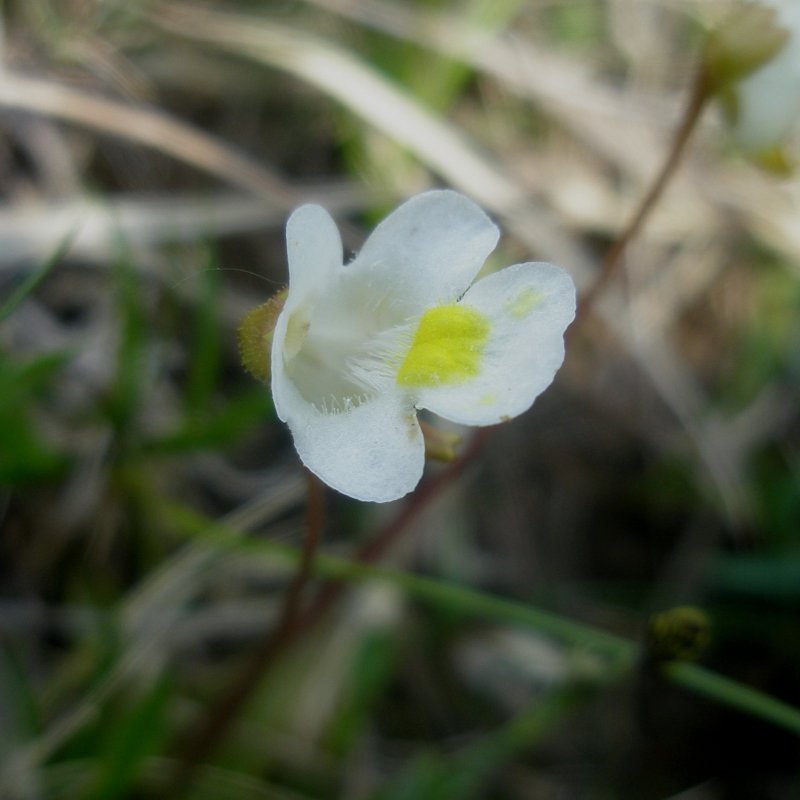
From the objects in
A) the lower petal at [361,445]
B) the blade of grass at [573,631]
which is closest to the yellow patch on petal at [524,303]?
the lower petal at [361,445]

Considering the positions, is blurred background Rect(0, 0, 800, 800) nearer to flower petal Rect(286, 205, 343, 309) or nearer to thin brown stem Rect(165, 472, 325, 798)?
thin brown stem Rect(165, 472, 325, 798)

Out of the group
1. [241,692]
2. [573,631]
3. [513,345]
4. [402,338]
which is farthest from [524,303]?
[241,692]

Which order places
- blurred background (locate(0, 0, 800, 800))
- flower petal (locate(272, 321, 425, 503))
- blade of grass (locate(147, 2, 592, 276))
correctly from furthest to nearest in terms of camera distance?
blade of grass (locate(147, 2, 592, 276)) → blurred background (locate(0, 0, 800, 800)) → flower petal (locate(272, 321, 425, 503))

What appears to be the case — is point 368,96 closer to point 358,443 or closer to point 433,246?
point 433,246

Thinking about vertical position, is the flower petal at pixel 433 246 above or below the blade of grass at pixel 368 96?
below

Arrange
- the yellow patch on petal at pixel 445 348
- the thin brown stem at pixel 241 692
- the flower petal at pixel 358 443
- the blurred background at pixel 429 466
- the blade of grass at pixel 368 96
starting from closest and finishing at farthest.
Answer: the flower petal at pixel 358 443 → the yellow patch on petal at pixel 445 348 → the thin brown stem at pixel 241 692 → the blurred background at pixel 429 466 → the blade of grass at pixel 368 96

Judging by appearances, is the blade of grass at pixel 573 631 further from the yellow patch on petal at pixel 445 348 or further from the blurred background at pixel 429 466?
the yellow patch on petal at pixel 445 348

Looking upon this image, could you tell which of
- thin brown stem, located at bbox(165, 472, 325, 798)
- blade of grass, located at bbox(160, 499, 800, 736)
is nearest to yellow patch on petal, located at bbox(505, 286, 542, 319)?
thin brown stem, located at bbox(165, 472, 325, 798)
